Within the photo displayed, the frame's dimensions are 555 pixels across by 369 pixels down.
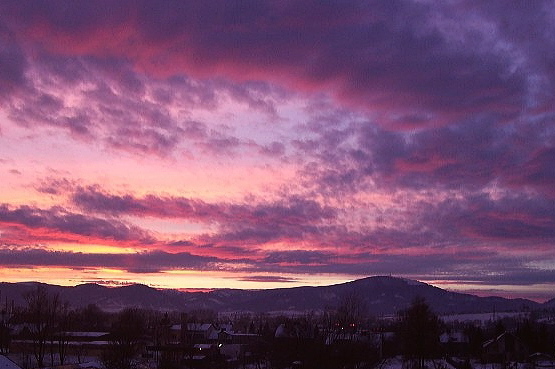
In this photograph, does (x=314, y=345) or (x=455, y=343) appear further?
(x=455, y=343)

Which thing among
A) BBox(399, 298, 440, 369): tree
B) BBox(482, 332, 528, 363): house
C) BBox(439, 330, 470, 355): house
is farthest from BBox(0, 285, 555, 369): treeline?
BBox(482, 332, 528, 363): house

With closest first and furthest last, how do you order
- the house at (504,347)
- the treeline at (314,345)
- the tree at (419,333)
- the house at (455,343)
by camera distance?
the treeline at (314,345) → the tree at (419,333) → the house at (504,347) → the house at (455,343)

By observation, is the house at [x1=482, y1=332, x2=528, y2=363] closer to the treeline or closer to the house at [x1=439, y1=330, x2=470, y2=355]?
the treeline

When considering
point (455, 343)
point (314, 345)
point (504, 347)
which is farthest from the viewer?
point (455, 343)

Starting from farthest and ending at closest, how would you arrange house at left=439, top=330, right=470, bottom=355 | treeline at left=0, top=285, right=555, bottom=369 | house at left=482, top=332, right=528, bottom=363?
1. house at left=439, top=330, right=470, bottom=355
2. house at left=482, top=332, right=528, bottom=363
3. treeline at left=0, top=285, right=555, bottom=369

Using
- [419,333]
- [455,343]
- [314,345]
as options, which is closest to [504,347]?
[455,343]

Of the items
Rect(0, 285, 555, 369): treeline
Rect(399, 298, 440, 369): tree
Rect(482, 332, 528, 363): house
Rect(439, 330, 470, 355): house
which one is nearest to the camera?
Rect(0, 285, 555, 369): treeline

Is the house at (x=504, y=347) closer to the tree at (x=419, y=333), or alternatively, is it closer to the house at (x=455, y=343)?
the house at (x=455, y=343)

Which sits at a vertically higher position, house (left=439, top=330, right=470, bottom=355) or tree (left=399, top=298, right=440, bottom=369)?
tree (left=399, top=298, right=440, bottom=369)

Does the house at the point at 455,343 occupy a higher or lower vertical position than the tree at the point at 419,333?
lower

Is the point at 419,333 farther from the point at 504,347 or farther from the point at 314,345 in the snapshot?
the point at 504,347

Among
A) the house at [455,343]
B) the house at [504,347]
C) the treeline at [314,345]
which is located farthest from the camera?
the house at [455,343]

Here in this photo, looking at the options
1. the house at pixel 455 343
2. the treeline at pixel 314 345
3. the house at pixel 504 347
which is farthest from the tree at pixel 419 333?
the house at pixel 455 343

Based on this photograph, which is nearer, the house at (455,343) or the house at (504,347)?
the house at (504,347)
